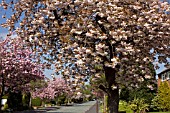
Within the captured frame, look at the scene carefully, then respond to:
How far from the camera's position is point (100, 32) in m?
7.97

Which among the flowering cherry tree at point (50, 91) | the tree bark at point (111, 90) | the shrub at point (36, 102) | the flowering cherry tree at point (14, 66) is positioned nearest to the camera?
the tree bark at point (111, 90)

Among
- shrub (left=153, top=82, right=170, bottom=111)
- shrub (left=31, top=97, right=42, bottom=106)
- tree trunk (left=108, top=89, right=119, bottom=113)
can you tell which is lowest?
shrub (left=31, top=97, right=42, bottom=106)

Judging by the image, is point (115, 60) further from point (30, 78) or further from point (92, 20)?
point (30, 78)

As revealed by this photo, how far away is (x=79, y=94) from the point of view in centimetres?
854

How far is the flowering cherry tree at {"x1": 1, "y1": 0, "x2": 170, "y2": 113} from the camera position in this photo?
8.02 metres

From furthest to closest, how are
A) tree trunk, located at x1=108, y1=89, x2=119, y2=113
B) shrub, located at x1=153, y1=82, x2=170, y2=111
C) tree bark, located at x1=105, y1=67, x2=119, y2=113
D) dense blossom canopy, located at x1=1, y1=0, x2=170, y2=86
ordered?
1. shrub, located at x1=153, y1=82, x2=170, y2=111
2. tree trunk, located at x1=108, y1=89, x2=119, y2=113
3. tree bark, located at x1=105, y1=67, x2=119, y2=113
4. dense blossom canopy, located at x1=1, y1=0, x2=170, y2=86

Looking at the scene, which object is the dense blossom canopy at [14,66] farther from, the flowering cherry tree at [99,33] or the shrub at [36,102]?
the shrub at [36,102]

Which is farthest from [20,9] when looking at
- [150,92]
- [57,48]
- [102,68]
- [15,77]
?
[150,92]

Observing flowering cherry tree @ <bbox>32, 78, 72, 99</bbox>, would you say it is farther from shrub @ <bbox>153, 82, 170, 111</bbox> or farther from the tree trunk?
the tree trunk

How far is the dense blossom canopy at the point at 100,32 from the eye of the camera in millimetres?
8016

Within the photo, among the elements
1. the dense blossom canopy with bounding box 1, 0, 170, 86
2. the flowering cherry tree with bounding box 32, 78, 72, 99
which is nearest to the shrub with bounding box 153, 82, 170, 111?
the flowering cherry tree with bounding box 32, 78, 72, 99

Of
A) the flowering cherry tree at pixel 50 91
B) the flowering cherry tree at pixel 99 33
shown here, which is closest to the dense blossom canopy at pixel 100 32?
the flowering cherry tree at pixel 99 33

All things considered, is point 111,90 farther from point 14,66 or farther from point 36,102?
point 36,102

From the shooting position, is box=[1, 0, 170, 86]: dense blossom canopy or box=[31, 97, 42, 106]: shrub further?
box=[31, 97, 42, 106]: shrub
